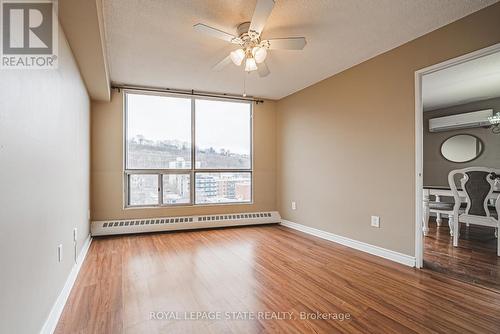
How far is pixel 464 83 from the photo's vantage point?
4141 millimetres

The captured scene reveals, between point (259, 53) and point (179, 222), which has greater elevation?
point (259, 53)

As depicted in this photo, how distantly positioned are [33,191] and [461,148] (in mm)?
6862

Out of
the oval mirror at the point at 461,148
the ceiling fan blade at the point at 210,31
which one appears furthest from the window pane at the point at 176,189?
the oval mirror at the point at 461,148

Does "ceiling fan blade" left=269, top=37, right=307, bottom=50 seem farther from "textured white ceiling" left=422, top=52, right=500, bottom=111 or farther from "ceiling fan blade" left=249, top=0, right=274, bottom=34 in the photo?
"textured white ceiling" left=422, top=52, right=500, bottom=111

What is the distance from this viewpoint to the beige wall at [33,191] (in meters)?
1.11

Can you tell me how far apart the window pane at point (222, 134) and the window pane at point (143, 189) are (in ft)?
2.74

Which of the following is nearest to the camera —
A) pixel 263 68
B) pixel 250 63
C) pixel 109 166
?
pixel 250 63

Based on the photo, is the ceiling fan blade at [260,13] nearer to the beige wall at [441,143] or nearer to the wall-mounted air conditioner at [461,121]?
the wall-mounted air conditioner at [461,121]

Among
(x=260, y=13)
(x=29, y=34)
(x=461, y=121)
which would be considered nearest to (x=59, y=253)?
(x=29, y=34)

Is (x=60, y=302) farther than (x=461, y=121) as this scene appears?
No

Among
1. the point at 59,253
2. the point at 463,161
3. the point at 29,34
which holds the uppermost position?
the point at 29,34

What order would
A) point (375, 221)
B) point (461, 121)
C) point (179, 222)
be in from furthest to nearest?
1. point (461, 121)
2. point (179, 222)
3. point (375, 221)

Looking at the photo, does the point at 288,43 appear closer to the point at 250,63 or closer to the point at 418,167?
the point at 250,63

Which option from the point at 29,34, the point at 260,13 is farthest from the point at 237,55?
the point at 29,34
